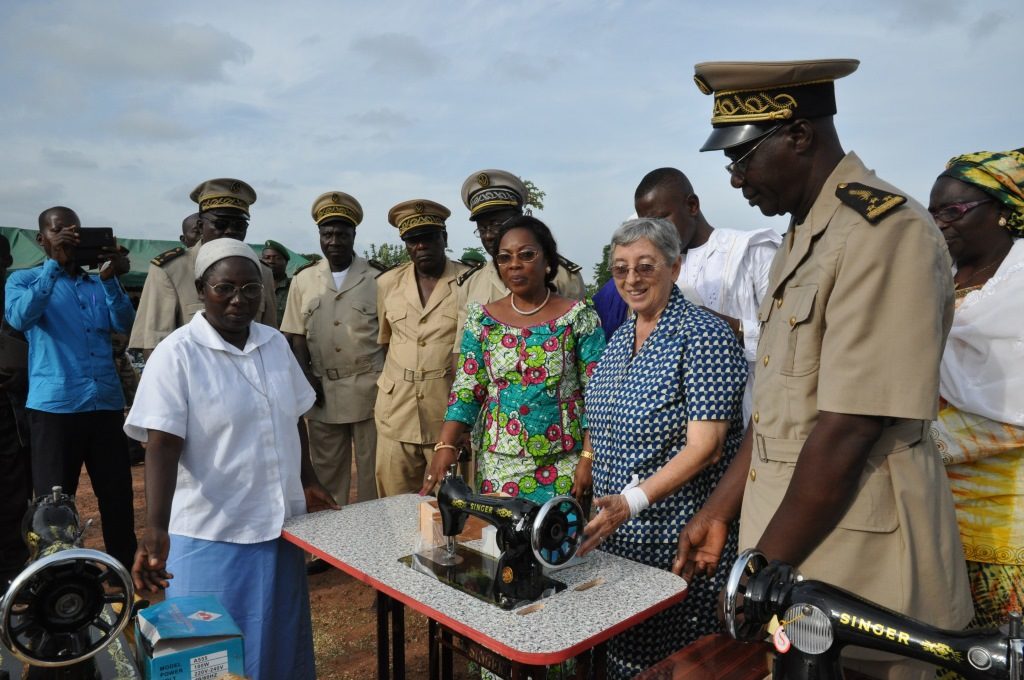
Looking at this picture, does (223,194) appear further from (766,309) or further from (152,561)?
(766,309)

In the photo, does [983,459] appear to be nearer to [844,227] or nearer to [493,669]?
[844,227]

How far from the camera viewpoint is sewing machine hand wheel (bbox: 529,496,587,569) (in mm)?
1953

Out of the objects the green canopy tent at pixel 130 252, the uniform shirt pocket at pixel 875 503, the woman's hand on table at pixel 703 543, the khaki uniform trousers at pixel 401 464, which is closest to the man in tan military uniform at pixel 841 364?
the uniform shirt pocket at pixel 875 503

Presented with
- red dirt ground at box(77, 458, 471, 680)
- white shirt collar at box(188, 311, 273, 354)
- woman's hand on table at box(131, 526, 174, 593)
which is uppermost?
white shirt collar at box(188, 311, 273, 354)

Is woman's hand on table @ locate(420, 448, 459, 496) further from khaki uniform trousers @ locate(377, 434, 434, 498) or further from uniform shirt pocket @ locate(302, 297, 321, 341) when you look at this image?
uniform shirt pocket @ locate(302, 297, 321, 341)

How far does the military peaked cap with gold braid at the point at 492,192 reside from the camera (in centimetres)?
441

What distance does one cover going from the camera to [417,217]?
4539 millimetres

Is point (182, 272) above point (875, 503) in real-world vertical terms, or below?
above

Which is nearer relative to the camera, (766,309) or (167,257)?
(766,309)

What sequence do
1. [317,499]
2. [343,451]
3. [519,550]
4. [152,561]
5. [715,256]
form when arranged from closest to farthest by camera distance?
1. [519,550]
2. [152,561]
3. [317,499]
4. [715,256]
5. [343,451]

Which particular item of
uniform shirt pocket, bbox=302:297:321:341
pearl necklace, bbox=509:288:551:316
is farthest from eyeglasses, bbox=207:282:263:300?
uniform shirt pocket, bbox=302:297:321:341

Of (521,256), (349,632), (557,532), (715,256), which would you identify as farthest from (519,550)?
(349,632)

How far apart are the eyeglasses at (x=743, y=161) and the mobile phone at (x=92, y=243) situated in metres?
4.22

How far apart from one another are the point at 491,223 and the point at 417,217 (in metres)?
0.51
